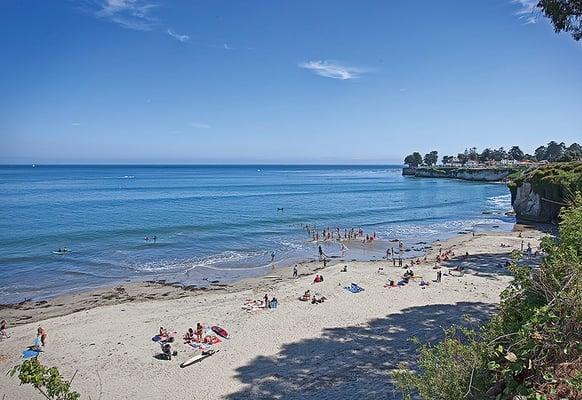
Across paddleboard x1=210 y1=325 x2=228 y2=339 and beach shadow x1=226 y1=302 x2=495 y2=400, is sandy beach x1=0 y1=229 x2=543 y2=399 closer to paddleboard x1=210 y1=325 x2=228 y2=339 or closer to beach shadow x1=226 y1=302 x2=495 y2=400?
beach shadow x1=226 y1=302 x2=495 y2=400

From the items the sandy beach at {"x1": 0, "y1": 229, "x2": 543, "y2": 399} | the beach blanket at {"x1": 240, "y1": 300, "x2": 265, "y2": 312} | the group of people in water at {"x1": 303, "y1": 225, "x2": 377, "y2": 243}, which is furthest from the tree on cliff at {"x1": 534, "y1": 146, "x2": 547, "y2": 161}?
the beach blanket at {"x1": 240, "y1": 300, "x2": 265, "y2": 312}

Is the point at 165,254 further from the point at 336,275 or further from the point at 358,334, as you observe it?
the point at 358,334

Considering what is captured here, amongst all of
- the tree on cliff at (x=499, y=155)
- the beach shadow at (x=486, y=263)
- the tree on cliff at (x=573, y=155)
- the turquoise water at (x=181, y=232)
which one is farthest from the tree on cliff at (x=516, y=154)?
the beach shadow at (x=486, y=263)

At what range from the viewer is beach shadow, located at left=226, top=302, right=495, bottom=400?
10.7m

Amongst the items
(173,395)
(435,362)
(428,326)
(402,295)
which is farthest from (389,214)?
(435,362)

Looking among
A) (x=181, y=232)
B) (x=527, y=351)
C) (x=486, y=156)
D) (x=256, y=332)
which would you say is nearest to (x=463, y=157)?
(x=486, y=156)

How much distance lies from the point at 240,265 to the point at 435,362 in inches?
924

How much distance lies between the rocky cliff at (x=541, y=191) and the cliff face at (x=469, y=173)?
72.8 metres

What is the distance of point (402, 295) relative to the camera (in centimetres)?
1975

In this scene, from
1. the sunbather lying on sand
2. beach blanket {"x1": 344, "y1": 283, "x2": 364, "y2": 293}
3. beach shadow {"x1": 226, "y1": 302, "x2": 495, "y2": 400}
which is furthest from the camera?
beach blanket {"x1": 344, "y1": 283, "x2": 364, "y2": 293}

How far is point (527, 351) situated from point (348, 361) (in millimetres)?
8754

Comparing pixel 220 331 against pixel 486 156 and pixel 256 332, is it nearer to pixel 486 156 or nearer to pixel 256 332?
pixel 256 332

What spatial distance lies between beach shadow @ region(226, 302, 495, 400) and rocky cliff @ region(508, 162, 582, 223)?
29.6 m

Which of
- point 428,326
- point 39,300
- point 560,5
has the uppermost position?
point 560,5
